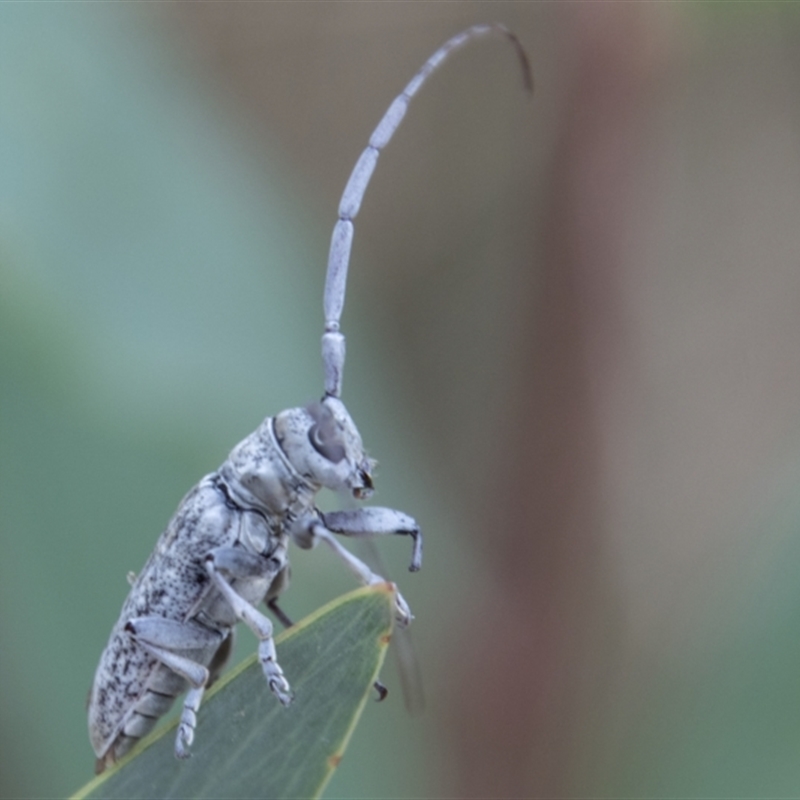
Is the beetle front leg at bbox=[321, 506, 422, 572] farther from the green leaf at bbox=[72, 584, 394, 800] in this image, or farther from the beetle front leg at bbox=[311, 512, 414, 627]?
the green leaf at bbox=[72, 584, 394, 800]

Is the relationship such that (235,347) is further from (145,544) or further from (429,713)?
(429,713)

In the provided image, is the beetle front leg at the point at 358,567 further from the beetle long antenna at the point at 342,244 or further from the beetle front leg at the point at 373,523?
the beetle long antenna at the point at 342,244

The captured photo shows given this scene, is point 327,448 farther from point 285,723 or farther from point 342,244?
point 285,723

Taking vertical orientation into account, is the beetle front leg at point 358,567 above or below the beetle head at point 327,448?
below

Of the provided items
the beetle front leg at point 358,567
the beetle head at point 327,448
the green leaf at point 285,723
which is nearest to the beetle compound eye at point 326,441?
the beetle head at point 327,448

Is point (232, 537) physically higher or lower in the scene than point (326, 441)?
lower

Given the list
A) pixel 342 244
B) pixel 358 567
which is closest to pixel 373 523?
pixel 358 567
